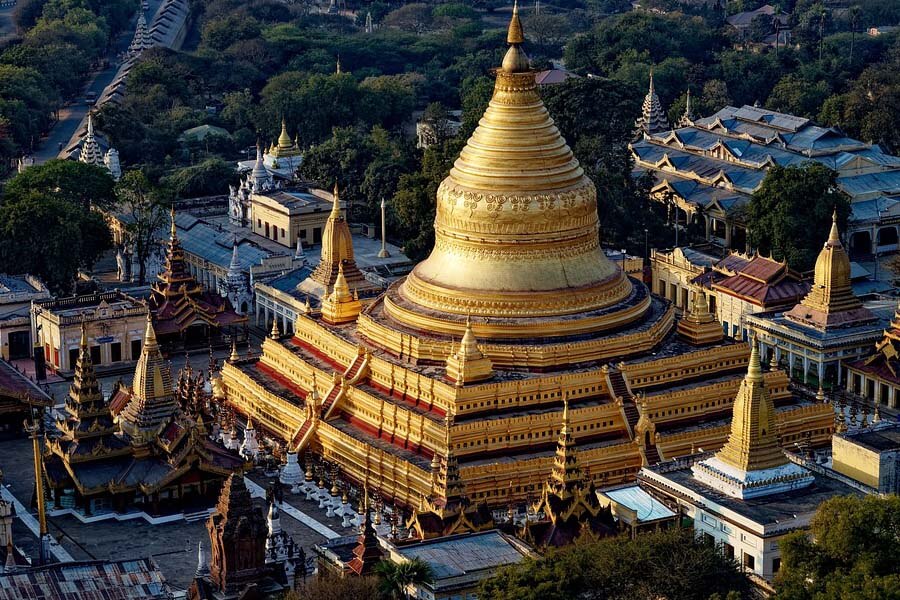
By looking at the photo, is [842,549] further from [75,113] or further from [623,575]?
[75,113]

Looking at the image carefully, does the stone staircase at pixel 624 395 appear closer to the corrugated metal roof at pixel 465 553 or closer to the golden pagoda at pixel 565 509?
the golden pagoda at pixel 565 509

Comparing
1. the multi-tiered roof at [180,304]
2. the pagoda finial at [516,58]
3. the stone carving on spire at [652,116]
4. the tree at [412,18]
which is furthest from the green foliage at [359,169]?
the tree at [412,18]

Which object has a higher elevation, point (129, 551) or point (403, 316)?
point (403, 316)

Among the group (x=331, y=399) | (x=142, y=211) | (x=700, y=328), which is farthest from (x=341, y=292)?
(x=142, y=211)

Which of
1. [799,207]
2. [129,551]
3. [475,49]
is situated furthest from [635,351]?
[475,49]

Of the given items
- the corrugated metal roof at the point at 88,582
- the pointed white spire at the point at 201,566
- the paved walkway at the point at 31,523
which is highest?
the corrugated metal roof at the point at 88,582

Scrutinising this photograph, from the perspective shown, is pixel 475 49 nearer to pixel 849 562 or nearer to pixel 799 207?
pixel 799 207
